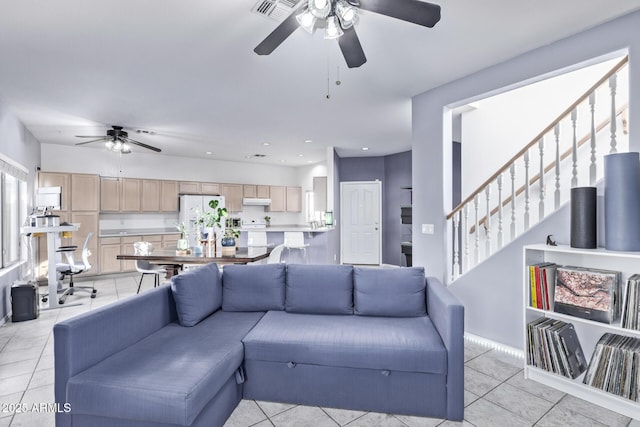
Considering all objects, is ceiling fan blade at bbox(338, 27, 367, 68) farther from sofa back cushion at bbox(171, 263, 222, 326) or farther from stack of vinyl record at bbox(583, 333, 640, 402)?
stack of vinyl record at bbox(583, 333, 640, 402)

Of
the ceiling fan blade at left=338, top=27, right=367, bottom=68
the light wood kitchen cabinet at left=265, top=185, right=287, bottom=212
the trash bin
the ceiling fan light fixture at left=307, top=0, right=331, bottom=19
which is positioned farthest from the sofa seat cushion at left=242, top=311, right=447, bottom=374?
the light wood kitchen cabinet at left=265, top=185, right=287, bottom=212

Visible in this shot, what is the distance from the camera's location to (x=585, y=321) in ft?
7.02

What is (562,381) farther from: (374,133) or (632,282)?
(374,133)

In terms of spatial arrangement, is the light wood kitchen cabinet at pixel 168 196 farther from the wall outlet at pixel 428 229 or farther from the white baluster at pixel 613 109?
the white baluster at pixel 613 109

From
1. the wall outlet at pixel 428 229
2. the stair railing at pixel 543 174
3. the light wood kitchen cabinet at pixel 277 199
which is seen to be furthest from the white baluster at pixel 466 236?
the light wood kitchen cabinet at pixel 277 199

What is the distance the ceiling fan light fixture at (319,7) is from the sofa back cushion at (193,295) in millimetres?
1945

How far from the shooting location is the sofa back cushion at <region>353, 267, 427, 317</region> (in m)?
2.45

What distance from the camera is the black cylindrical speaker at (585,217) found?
86.4 inches

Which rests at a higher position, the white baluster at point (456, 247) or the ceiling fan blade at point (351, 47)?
the ceiling fan blade at point (351, 47)

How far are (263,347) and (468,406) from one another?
1.39m

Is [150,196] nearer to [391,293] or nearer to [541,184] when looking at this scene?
[391,293]

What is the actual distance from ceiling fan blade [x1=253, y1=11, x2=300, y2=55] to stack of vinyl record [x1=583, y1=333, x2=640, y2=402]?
2.83 metres

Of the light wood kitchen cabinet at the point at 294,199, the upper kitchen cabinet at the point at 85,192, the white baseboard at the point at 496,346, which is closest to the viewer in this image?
the white baseboard at the point at 496,346

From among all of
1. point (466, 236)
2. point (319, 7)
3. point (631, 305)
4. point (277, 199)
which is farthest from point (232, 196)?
point (631, 305)
